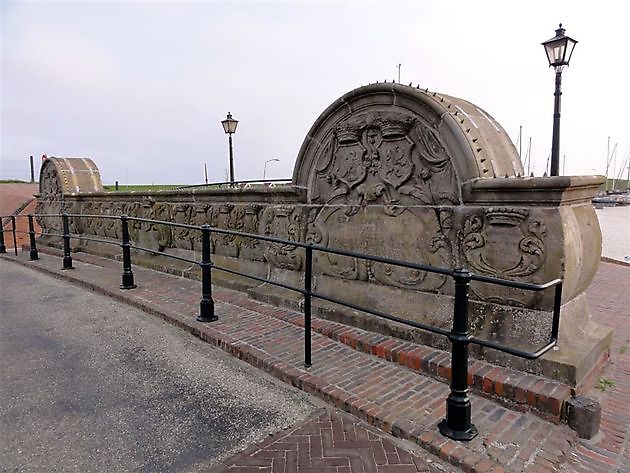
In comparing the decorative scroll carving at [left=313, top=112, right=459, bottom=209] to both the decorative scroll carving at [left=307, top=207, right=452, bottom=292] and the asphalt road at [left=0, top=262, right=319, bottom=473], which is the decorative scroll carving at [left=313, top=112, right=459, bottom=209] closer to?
the decorative scroll carving at [left=307, top=207, right=452, bottom=292]

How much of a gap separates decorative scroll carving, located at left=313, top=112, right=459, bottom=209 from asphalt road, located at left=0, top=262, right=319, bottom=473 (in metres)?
1.96

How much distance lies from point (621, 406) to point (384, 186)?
97.5 inches

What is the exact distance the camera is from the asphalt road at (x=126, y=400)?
253 cm

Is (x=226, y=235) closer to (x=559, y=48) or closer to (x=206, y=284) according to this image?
(x=206, y=284)

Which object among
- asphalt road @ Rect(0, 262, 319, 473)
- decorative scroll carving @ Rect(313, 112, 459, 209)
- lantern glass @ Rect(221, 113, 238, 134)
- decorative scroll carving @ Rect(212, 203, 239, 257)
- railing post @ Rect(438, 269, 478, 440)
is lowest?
asphalt road @ Rect(0, 262, 319, 473)

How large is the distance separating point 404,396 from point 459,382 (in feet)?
1.95

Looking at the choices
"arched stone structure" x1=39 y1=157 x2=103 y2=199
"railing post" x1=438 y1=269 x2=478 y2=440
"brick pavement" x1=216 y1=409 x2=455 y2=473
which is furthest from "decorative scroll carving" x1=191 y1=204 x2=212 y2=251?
"arched stone structure" x1=39 y1=157 x2=103 y2=199

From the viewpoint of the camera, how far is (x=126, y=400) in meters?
3.17

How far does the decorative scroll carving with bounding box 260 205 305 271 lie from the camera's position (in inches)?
200

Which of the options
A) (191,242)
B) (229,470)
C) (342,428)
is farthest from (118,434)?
(191,242)

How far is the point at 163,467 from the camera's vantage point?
2404 millimetres

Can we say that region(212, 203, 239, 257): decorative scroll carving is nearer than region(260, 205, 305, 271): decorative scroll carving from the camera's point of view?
No

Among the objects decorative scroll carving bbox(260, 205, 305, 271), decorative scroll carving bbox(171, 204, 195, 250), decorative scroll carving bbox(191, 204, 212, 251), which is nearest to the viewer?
decorative scroll carving bbox(260, 205, 305, 271)

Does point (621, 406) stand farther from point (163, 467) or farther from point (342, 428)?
point (163, 467)
